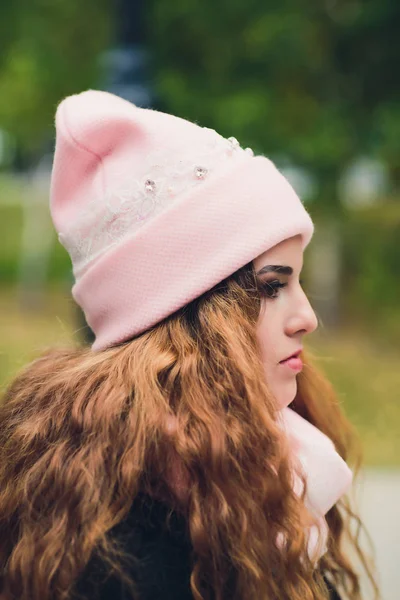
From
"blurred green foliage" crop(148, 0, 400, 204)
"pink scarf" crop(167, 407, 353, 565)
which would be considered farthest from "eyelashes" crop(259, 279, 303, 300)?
"blurred green foliage" crop(148, 0, 400, 204)

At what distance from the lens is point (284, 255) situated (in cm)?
191

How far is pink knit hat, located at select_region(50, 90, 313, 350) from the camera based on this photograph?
184 centimetres

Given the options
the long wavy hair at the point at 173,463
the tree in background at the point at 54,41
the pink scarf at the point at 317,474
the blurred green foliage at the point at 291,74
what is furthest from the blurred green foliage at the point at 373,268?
the long wavy hair at the point at 173,463

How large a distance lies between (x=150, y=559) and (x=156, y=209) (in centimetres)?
81

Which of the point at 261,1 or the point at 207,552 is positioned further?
the point at 261,1

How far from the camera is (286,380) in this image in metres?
1.96

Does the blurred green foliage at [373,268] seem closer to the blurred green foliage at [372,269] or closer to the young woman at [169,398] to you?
the blurred green foliage at [372,269]

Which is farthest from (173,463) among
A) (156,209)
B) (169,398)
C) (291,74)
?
(291,74)

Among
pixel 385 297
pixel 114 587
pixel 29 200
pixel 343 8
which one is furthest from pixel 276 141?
pixel 29 200

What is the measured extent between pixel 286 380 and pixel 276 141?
6.08 meters

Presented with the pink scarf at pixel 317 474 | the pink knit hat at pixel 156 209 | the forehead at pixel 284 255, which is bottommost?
the pink scarf at pixel 317 474

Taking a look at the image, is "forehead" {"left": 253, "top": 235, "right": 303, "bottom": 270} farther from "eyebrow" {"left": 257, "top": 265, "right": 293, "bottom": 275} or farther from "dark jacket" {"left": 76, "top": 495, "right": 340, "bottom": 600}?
"dark jacket" {"left": 76, "top": 495, "right": 340, "bottom": 600}

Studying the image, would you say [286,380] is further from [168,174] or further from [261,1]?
[261,1]

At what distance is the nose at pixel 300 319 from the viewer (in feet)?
6.23
